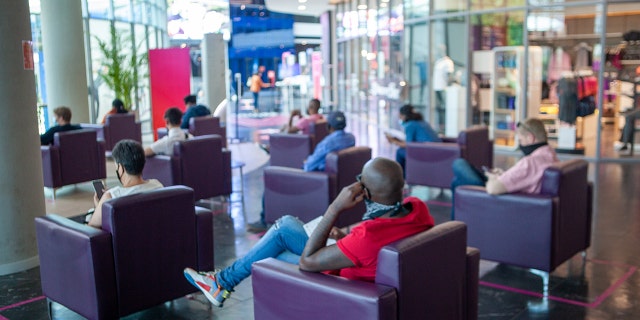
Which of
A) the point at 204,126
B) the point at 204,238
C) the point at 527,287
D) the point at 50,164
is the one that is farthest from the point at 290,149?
the point at 527,287

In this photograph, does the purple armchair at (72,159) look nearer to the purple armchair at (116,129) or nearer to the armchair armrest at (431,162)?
the purple armchair at (116,129)

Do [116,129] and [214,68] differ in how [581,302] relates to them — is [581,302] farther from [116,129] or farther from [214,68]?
[214,68]

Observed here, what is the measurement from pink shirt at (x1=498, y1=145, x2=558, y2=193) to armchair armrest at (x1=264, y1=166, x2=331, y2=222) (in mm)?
1678

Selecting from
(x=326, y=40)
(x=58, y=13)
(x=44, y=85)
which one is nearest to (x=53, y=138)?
(x=58, y=13)

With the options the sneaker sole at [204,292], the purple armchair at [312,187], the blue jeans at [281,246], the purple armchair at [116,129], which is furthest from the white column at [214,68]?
the blue jeans at [281,246]

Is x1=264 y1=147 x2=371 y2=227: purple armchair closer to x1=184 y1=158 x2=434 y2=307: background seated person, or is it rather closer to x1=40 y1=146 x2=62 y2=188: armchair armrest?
x1=184 y1=158 x2=434 y2=307: background seated person

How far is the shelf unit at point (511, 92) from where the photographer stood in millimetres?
12078

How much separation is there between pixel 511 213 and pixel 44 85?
1055cm

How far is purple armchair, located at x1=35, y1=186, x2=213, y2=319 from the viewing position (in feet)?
12.4

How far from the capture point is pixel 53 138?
812 centimetres

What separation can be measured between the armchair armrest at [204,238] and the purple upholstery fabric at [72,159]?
4.34m

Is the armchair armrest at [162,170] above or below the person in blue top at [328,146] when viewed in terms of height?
below

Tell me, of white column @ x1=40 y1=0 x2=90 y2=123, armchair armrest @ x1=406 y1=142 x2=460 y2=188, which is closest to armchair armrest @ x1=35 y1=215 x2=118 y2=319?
armchair armrest @ x1=406 y1=142 x2=460 y2=188

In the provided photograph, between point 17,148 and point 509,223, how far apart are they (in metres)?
3.81
